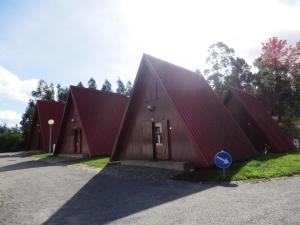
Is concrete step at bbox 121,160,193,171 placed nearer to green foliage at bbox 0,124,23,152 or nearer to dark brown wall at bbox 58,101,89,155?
dark brown wall at bbox 58,101,89,155

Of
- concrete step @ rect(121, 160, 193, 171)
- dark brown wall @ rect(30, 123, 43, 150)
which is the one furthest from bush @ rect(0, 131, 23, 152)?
concrete step @ rect(121, 160, 193, 171)

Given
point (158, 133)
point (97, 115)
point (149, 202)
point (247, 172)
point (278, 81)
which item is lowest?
point (149, 202)

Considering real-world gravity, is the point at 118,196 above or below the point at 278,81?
below

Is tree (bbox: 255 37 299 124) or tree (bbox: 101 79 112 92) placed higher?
tree (bbox: 101 79 112 92)

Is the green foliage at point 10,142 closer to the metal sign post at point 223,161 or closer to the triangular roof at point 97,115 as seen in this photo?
the triangular roof at point 97,115

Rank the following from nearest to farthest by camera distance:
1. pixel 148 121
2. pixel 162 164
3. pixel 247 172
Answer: pixel 247 172 < pixel 162 164 < pixel 148 121

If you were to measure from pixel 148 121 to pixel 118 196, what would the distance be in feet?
26.5

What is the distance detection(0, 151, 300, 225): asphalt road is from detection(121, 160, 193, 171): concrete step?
1.79 metres

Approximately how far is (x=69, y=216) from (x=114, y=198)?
177cm

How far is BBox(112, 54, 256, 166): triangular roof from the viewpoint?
12711mm

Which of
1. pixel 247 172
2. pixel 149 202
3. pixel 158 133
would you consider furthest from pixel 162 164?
pixel 149 202

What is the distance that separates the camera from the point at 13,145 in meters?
38.5

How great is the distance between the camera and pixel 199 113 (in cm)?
1405

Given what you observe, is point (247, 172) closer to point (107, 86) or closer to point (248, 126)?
point (248, 126)
